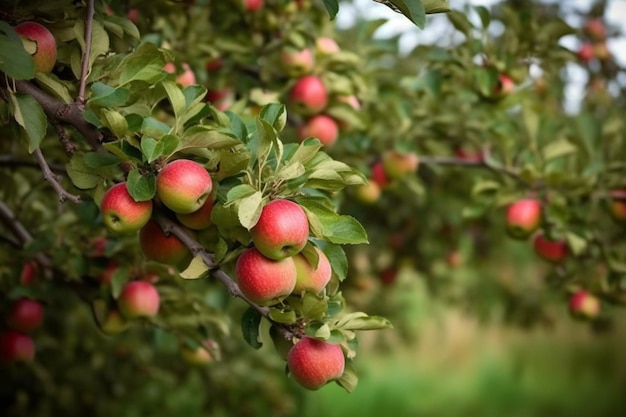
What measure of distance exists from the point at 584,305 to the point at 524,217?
484 millimetres

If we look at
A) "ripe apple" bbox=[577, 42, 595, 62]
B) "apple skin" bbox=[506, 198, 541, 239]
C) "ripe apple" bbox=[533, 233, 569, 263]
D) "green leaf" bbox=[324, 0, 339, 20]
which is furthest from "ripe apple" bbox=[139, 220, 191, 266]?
"ripe apple" bbox=[577, 42, 595, 62]

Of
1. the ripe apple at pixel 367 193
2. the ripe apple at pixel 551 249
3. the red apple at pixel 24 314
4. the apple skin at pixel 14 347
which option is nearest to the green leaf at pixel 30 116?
the red apple at pixel 24 314

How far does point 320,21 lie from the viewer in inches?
81.6

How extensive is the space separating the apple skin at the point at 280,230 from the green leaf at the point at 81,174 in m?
0.30

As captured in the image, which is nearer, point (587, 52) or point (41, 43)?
point (41, 43)

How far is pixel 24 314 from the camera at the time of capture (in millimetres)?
1712

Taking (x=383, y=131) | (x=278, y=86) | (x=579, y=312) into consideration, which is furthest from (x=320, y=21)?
(x=579, y=312)

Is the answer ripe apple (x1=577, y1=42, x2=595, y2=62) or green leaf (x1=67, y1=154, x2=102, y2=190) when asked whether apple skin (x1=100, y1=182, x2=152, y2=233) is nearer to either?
green leaf (x1=67, y1=154, x2=102, y2=190)

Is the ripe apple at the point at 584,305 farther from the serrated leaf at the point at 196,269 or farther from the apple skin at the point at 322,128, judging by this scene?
the serrated leaf at the point at 196,269

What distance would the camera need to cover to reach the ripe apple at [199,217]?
1.08m

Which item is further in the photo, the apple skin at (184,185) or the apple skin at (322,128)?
the apple skin at (322,128)

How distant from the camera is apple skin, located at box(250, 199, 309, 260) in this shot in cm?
97

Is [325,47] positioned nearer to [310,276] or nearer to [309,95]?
[309,95]

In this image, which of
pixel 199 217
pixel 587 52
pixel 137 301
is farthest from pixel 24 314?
pixel 587 52
